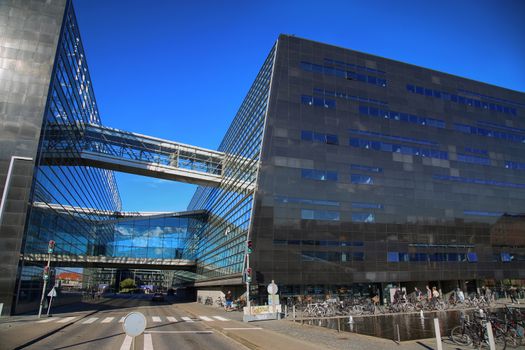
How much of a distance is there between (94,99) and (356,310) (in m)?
50.2

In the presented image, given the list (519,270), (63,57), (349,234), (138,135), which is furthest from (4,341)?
(519,270)

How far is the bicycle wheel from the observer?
14877mm

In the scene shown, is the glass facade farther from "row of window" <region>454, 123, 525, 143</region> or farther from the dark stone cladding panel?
the dark stone cladding panel

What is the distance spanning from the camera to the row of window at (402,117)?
48.1 metres

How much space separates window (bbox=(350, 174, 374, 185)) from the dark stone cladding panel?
32011mm

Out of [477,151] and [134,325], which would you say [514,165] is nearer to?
[477,151]

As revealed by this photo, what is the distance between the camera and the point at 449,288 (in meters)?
49.5

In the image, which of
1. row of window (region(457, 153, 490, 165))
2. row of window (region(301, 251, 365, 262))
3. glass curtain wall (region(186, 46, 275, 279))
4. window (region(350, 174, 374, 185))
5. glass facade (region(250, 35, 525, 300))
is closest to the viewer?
row of window (region(301, 251, 365, 262))

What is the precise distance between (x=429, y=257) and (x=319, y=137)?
19964 millimetres

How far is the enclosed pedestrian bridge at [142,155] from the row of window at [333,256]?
942 cm

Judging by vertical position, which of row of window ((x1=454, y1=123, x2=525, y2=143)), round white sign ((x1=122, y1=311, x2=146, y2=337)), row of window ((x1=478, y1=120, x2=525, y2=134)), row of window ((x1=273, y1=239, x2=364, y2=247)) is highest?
row of window ((x1=478, y1=120, x2=525, y2=134))

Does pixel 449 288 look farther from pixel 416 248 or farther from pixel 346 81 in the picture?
pixel 346 81

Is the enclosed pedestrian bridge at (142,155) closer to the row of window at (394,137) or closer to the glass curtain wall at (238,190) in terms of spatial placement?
the glass curtain wall at (238,190)

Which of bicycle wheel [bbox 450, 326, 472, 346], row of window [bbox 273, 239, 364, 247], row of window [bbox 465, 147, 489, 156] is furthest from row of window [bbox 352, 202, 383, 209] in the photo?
bicycle wheel [bbox 450, 326, 472, 346]
